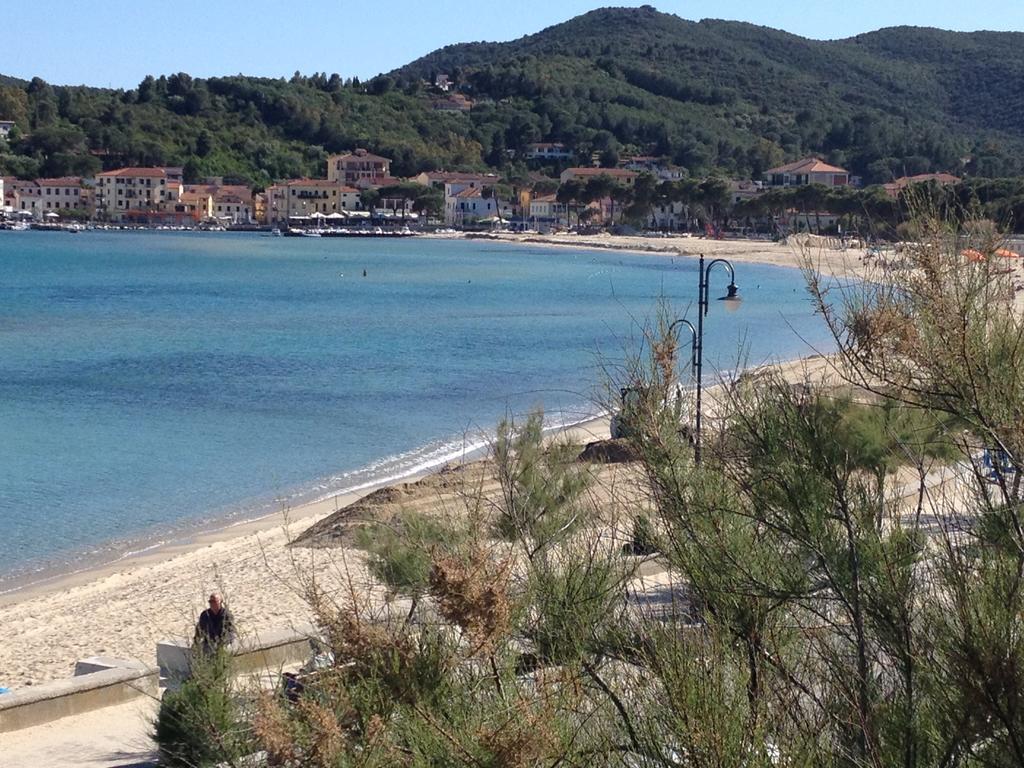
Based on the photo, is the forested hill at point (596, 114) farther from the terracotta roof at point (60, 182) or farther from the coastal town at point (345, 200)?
the coastal town at point (345, 200)

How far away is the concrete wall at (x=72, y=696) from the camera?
779 cm

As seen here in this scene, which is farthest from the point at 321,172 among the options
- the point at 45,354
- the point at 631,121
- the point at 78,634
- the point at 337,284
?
the point at 78,634

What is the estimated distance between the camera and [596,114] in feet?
522

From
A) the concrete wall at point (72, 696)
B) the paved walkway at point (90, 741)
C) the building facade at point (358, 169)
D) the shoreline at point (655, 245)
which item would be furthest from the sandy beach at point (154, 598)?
the building facade at point (358, 169)

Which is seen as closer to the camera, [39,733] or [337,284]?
[39,733]

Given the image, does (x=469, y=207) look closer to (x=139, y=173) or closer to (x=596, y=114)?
(x=139, y=173)

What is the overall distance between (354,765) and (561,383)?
2687 cm

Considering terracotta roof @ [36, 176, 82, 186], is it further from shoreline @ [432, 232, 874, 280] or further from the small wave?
the small wave

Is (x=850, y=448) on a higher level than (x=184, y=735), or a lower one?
higher

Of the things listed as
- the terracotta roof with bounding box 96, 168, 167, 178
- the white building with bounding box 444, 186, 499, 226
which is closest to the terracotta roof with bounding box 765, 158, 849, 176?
the white building with bounding box 444, 186, 499, 226

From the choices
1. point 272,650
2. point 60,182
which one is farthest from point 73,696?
point 60,182

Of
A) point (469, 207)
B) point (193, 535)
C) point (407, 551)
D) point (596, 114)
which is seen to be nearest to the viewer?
point (407, 551)

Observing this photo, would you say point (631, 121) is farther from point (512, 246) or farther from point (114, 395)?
point (114, 395)

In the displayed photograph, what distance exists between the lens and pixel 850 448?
186 inches
